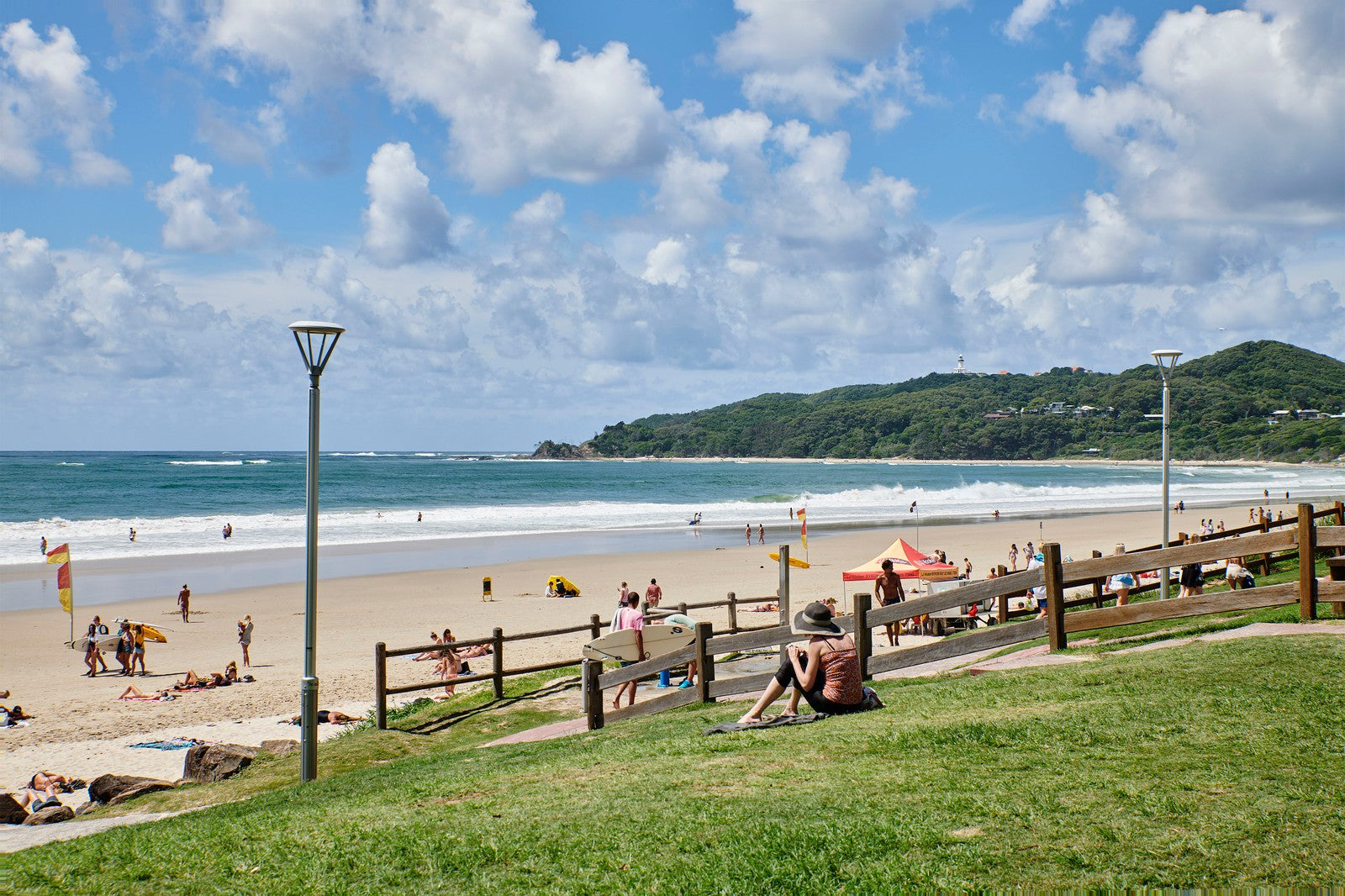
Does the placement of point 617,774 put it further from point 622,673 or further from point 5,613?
point 5,613

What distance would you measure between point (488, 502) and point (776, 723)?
75.7 m

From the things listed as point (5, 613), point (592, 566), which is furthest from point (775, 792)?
point (592, 566)

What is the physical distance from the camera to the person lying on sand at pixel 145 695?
16.3 meters

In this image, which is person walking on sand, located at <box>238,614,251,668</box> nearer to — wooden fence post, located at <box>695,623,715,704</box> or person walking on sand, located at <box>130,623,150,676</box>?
person walking on sand, located at <box>130,623,150,676</box>

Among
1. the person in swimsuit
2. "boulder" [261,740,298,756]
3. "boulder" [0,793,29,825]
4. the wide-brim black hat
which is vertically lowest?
"boulder" [261,740,298,756]

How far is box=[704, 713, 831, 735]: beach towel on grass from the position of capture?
24.2ft

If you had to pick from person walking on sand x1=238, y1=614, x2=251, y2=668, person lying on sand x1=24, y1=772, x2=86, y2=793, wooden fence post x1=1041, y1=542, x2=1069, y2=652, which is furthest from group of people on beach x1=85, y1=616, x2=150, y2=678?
wooden fence post x1=1041, y1=542, x2=1069, y2=652

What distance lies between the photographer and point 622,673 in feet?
31.7

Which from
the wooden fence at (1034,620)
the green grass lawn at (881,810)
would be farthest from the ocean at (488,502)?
the green grass lawn at (881,810)

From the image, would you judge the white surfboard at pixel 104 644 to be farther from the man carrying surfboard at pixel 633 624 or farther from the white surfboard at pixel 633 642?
the man carrying surfboard at pixel 633 624

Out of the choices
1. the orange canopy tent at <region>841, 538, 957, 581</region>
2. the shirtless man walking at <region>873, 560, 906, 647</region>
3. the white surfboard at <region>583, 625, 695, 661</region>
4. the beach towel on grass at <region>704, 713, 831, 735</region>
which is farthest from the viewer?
the orange canopy tent at <region>841, 538, 957, 581</region>

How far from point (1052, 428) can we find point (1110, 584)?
605 ft

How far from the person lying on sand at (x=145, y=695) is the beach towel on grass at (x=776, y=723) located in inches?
503

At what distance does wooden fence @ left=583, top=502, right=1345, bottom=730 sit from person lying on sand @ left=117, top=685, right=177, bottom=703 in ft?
34.4
